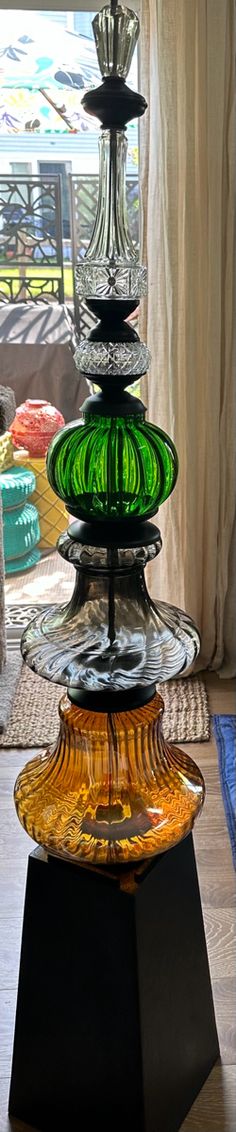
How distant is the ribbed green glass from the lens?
1074 millimetres

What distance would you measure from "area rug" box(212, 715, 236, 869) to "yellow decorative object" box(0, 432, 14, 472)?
1.09 metres

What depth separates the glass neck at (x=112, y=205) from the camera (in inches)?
40.5

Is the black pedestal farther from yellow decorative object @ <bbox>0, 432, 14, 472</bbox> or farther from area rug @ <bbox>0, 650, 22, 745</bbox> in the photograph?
yellow decorative object @ <bbox>0, 432, 14, 472</bbox>

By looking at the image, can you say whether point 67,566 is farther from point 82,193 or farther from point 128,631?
point 128,631

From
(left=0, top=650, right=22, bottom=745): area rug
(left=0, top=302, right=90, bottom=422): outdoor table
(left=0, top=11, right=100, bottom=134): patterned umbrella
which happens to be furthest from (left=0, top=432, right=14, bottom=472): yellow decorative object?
(left=0, top=11, right=100, bottom=134): patterned umbrella

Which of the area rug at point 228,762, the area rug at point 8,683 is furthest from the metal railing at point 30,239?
the area rug at point 228,762

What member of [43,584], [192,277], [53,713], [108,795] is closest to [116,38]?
[108,795]

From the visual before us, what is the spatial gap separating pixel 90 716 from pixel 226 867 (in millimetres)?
914

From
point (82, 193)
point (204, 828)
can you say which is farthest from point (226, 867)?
point (82, 193)

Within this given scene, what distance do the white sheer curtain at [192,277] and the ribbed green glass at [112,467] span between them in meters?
1.41

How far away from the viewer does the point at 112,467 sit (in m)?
1.07

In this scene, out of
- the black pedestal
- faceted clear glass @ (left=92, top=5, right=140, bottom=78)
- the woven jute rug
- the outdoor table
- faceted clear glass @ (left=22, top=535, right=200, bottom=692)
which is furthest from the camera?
the outdoor table

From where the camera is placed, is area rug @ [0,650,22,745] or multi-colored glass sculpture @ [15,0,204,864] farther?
area rug @ [0,650,22,745]

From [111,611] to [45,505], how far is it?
2.05 m
